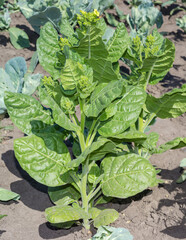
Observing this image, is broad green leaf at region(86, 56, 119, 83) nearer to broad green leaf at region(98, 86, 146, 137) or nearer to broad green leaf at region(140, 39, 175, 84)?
broad green leaf at region(98, 86, 146, 137)

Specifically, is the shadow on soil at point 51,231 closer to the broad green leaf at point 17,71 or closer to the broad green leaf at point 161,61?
the broad green leaf at point 161,61

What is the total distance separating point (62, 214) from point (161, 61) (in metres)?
1.25

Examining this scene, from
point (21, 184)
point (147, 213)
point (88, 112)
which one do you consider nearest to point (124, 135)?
point (88, 112)

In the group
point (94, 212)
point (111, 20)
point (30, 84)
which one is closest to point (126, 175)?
point (94, 212)

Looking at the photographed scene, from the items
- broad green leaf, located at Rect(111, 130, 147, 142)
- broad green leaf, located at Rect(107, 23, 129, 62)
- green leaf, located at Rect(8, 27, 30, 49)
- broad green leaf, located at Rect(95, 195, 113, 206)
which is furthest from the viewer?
green leaf, located at Rect(8, 27, 30, 49)

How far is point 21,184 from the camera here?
3094 mm

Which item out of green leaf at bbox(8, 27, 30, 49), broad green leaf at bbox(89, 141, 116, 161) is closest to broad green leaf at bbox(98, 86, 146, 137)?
broad green leaf at bbox(89, 141, 116, 161)

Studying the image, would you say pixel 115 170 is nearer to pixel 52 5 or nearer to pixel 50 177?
pixel 50 177

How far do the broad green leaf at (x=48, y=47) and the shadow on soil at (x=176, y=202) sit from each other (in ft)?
4.45

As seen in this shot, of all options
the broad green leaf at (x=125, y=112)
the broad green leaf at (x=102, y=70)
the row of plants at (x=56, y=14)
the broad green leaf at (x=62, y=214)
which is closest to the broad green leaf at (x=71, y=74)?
the broad green leaf at (x=102, y=70)

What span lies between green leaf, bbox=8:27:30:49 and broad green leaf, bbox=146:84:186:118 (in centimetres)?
289

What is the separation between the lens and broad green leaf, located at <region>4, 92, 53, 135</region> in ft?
8.02

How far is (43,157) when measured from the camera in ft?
8.20

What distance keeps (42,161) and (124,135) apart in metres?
0.58
